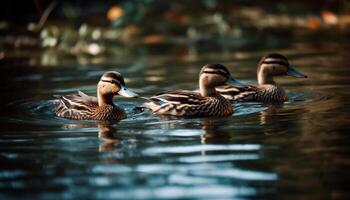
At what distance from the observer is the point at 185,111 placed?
10.8 metres

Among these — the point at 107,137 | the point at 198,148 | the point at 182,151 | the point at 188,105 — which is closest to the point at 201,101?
the point at 188,105

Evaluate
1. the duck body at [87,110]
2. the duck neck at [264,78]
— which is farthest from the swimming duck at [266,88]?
the duck body at [87,110]

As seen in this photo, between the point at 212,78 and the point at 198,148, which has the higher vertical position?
the point at 212,78

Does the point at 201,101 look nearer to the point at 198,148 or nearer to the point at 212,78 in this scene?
the point at 212,78

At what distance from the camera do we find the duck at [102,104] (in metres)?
10.7

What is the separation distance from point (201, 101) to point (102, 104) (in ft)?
3.96

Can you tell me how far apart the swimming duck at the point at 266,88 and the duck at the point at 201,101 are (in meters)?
0.73

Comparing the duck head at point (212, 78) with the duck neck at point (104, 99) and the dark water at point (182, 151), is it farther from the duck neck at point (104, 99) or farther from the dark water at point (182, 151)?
the duck neck at point (104, 99)

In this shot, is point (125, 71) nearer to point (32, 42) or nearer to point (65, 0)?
point (32, 42)

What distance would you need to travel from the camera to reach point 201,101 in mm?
10938

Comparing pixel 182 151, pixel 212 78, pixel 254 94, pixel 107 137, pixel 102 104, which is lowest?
pixel 182 151

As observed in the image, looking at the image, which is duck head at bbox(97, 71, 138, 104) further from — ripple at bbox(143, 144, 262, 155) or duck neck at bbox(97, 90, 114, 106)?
ripple at bbox(143, 144, 262, 155)

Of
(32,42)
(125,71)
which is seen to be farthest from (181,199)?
(32,42)

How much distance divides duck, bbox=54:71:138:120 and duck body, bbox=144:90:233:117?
16.7 inches
